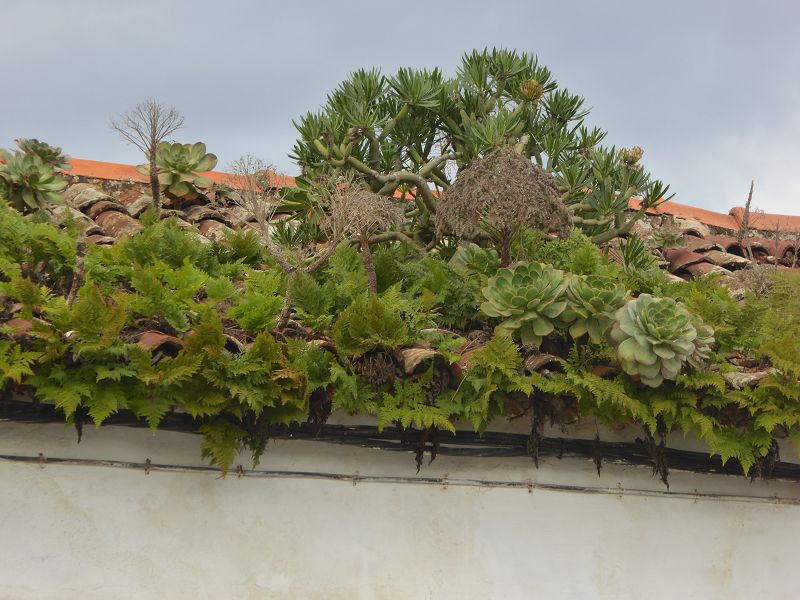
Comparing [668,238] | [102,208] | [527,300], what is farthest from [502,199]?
[102,208]

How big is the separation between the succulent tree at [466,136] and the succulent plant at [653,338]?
95.7 inches

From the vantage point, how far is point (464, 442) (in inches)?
222

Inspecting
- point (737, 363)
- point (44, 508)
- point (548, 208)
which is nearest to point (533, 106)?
point (548, 208)

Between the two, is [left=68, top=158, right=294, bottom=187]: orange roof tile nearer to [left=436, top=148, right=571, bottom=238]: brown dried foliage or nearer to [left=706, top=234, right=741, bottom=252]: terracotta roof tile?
[left=436, top=148, right=571, bottom=238]: brown dried foliage

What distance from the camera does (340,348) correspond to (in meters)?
5.23

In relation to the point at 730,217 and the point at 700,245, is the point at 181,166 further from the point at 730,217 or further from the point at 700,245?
the point at 730,217

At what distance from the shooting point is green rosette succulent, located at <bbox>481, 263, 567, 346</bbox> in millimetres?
5344

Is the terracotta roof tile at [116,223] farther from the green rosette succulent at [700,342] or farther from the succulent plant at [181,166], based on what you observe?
the green rosette succulent at [700,342]

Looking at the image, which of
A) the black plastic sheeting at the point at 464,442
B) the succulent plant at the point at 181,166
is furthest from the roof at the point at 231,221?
the black plastic sheeting at the point at 464,442

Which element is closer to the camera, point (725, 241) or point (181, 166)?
point (181, 166)

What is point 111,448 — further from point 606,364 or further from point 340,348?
point 606,364

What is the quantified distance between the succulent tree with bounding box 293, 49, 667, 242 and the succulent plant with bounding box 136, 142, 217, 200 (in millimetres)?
2010

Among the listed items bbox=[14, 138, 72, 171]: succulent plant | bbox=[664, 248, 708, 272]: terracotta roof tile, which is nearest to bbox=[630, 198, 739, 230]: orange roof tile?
bbox=[664, 248, 708, 272]: terracotta roof tile

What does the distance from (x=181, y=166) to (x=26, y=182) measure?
1599 millimetres
